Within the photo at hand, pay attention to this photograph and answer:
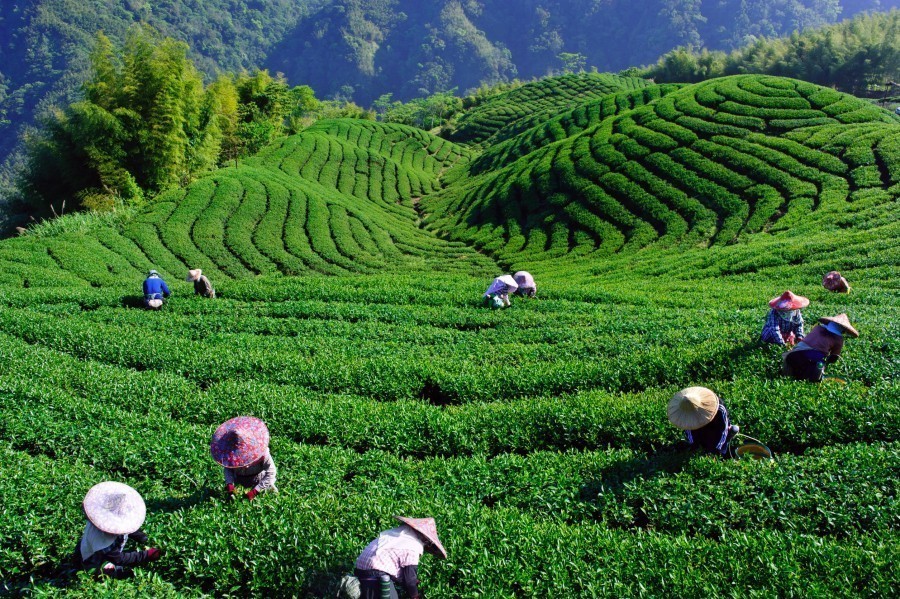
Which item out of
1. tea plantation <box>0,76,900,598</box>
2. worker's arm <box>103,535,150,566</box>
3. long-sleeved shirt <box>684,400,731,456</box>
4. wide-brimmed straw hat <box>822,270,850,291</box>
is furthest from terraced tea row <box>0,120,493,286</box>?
long-sleeved shirt <box>684,400,731,456</box>

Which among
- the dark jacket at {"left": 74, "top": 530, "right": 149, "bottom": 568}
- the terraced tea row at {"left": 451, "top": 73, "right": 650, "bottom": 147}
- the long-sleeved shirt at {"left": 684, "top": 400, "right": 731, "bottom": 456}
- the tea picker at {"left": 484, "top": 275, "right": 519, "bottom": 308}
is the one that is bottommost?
the long-sleeved shirt at {"left": 684, "top": 400, "right": 731, "bottom": 456}

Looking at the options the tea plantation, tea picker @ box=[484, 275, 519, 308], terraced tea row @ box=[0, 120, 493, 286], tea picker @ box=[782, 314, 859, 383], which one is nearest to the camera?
the tea plantation

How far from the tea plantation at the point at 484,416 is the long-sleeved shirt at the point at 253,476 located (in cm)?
38

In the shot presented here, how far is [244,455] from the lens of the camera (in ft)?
26.1

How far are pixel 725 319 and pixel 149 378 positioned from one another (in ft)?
48.1

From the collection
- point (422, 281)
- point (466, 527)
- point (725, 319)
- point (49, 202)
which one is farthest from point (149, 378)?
point (49, 202)

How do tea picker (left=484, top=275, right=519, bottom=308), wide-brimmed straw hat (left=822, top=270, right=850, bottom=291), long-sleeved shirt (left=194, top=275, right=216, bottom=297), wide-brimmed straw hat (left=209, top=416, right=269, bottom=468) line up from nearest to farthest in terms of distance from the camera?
wide-brimmed straw hat (left=209, top=416, right=269, bottom=468)
wide-brimmed straw hat (left=822, top=270, right=850, bottom=291)
tea picker (left=484, top=275, right=519, bottom=308)
long-sleeved shirt (left=194, top=275, right=216, bottom=297)

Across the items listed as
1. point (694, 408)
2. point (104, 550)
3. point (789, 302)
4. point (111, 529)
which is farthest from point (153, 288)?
point (789, 302)

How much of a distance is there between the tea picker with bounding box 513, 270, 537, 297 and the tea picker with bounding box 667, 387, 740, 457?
34.6ft

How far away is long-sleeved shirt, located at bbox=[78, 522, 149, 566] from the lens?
695 centimetres

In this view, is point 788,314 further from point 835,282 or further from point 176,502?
point 176,502

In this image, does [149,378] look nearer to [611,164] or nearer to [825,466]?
[825,466]

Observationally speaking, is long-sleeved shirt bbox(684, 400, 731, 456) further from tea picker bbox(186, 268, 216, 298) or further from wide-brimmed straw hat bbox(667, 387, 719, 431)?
tea picker bbox(186, 268, 216, 298)

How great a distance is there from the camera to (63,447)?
33.3 feet
